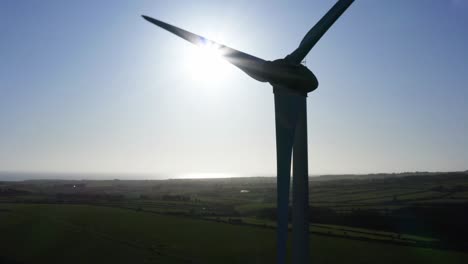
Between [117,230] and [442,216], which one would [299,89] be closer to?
[117,230]

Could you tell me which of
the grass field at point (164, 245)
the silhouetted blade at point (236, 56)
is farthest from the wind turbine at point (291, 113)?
the grass field at point (164, 245)

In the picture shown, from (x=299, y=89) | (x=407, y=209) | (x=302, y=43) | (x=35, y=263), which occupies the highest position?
(x=302, y=43)

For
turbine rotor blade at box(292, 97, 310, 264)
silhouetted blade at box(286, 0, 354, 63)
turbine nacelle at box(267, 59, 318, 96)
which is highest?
silhouetted blade at box(286, 0, 354, 63)

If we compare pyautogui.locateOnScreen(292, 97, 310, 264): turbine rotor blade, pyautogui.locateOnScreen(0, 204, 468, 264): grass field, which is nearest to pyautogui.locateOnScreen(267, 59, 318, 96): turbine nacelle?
pyautogui.locateOnScreen(292, 97, 310, 264): turbine rotor blade

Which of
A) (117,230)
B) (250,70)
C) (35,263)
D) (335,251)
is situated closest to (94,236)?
(117,230)

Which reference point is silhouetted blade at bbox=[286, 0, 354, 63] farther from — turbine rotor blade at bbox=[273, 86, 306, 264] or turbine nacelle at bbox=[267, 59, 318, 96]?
turbine rotor blade at bbox=[273, 86, 306, 264]
